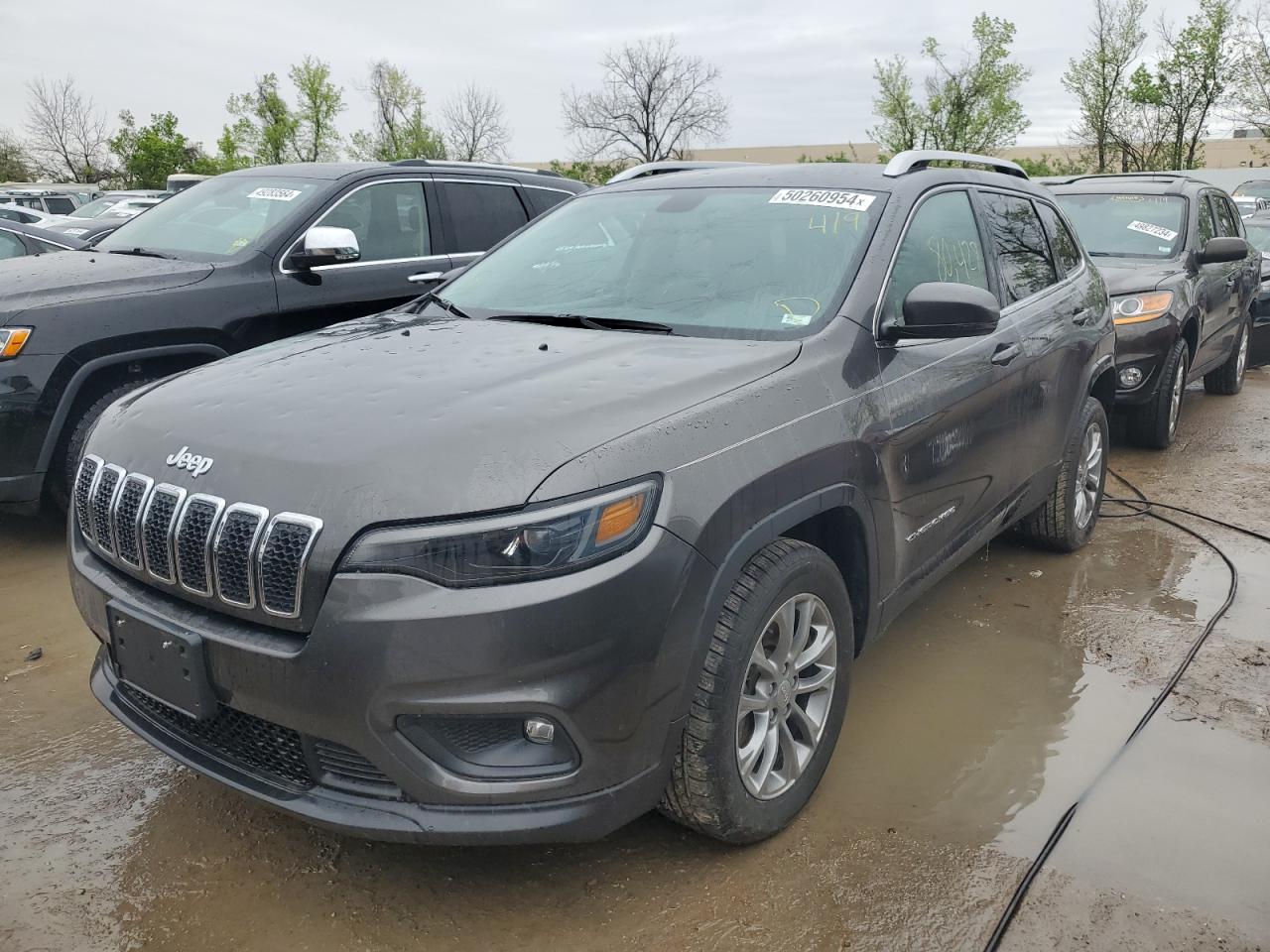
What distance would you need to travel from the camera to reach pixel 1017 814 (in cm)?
286

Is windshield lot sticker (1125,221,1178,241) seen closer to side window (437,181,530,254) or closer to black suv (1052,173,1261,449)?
black suv (1052,173,1261,449)

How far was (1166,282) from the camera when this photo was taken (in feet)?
22.9

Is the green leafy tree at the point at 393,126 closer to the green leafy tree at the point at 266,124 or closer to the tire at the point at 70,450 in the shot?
the green leafy tree at the point at 266,124

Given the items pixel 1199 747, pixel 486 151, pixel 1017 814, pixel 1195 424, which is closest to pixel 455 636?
pixel 1017 814

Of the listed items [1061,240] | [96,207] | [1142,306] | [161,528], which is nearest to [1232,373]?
[1142,306]

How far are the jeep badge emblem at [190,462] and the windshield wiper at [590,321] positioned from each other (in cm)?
122

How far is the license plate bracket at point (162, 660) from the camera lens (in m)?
2.24

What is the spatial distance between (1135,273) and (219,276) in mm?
5914

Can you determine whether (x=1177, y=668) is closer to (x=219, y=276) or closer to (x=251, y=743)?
(x=251, y=743)

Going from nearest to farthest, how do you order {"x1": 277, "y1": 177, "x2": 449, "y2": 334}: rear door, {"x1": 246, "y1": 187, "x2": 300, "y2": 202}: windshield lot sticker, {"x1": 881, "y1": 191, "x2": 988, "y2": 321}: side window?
{"x1": 881, "y1": 191, "x2": 988, "y2": 321}: side window → {"x1": 277, "y1": 177, "x2": 449, "y2": 334}: rear door → {"x1": 246, "y1": 187, "x2": 300, "y2": 202}: windshield lot sticker

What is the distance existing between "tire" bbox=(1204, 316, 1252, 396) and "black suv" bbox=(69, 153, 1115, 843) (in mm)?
7005

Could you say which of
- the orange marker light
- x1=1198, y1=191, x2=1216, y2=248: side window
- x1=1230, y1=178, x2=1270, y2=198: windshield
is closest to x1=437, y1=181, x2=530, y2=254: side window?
the orange marker light

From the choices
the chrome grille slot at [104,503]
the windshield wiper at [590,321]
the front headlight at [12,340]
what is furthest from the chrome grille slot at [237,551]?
the front headlight at [12,340]

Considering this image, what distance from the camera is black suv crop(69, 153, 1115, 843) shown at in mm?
2084
